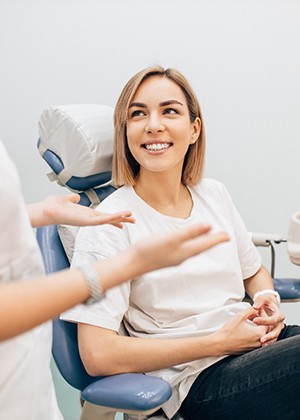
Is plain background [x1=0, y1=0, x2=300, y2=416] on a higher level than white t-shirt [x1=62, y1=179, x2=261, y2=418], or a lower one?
higher

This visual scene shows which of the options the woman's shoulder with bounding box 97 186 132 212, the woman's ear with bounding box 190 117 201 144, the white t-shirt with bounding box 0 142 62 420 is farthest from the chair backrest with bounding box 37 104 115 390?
the white t-shirt with bounding box 0 142 62 420

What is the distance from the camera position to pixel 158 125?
1.61m

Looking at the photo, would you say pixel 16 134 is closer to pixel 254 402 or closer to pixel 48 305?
pixel 254 402

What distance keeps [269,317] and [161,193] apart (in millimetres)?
430

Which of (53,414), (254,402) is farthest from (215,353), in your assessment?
(53,414)

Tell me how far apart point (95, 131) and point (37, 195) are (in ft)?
3.03

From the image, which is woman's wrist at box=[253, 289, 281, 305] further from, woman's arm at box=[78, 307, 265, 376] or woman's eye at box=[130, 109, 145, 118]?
woman's eye at box=[130, 109, 145, 118]

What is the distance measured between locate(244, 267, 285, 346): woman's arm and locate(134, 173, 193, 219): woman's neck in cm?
30

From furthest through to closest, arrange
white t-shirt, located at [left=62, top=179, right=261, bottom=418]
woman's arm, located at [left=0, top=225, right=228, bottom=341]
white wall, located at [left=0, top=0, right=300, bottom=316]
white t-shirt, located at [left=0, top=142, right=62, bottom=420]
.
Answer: white wall, located at [left=0, top=0, right=300, bottom=316] → white t-shirt, located at [left=62, top=179, right=261, bottom=418] → white t-shirt, located at [left=0, top=142, right=62, bottom=420] → woman's arm, located at [left=0, top=225, right=228, bottom=341]

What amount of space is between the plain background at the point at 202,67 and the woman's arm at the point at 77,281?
179cm

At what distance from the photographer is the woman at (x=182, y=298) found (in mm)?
1371

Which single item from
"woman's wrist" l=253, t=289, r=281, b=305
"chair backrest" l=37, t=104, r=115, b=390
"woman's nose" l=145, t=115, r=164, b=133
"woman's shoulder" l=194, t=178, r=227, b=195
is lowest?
"woman's wrist" l=253, t=289, r=281, b=305

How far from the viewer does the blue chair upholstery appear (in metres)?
1.15

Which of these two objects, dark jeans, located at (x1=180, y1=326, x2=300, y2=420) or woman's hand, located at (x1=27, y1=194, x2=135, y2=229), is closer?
woman's hand, located at (x1=27, y1=194, x2=135, y2=229)
